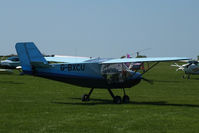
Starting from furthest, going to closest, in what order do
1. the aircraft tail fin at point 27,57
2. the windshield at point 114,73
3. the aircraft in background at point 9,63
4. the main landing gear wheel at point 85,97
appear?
the aircraft in background at point 9,63 < the main landing gear wheel at point 85,97 < the windshield at point 114,73 < the aircraft tail fin at point 27,57

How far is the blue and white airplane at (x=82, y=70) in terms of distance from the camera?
56.2ft

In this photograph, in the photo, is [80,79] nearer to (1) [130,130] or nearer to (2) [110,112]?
(2) [110,112]

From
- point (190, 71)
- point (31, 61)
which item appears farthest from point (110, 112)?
point (190, 71)

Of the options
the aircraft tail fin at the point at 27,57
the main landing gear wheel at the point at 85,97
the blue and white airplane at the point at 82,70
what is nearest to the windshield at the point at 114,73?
the blue and white airplane at the point at 82,70

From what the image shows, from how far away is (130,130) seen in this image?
10.7m

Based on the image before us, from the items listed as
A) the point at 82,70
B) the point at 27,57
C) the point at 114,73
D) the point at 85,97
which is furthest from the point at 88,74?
the point at 27,57

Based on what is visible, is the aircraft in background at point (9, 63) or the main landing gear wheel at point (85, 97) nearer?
the main landing gear wheel at point (85, 97)

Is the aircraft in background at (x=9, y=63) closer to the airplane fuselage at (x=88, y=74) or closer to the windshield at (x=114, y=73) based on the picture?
the airplane fuselage at (x=88, y=74)

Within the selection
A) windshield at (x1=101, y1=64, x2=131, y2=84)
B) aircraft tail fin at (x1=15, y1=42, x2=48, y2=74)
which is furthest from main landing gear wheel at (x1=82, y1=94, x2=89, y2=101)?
aircraft tail fin at (x1=15, y1=42, x2=48, y2=74)

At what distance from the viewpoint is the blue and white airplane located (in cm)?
1714

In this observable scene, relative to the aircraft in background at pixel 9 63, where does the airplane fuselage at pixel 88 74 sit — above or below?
below

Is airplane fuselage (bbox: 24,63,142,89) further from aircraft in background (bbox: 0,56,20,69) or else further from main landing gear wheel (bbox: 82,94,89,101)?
aircraft in background (bbox: 0,56,20,69)

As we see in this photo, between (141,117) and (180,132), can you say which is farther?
(141,117)

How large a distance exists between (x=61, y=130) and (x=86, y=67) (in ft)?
23.9
